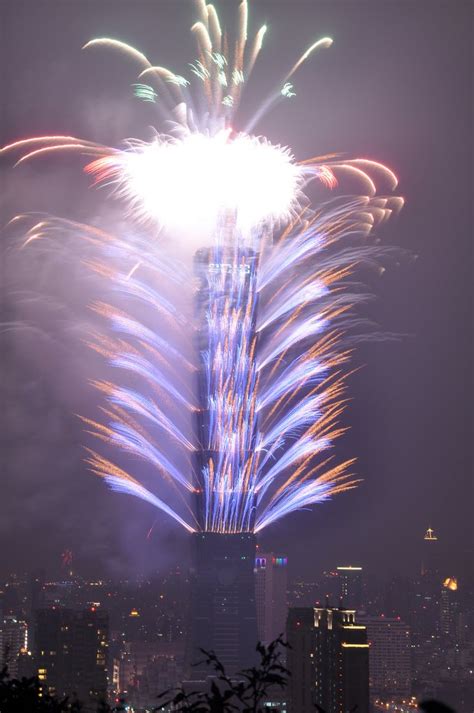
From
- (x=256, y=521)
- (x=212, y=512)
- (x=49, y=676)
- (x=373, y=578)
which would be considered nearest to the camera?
(x=256, y=521)

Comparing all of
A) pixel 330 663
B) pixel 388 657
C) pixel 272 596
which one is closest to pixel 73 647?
pixel 330 663

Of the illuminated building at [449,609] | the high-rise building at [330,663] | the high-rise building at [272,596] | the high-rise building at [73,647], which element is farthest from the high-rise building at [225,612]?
the illuminated building at [449,609]

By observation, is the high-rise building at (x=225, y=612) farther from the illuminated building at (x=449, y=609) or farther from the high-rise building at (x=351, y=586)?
the illuminated building at (x=449, y=609)

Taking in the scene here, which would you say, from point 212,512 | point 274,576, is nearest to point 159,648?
point 274,576

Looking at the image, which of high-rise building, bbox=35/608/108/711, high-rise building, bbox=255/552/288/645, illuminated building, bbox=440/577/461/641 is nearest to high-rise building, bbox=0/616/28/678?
high-rise building, bbox=35/608/108/711

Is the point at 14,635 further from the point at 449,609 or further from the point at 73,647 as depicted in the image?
the point at 449,609

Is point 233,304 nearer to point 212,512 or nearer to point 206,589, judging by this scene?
point 212,512

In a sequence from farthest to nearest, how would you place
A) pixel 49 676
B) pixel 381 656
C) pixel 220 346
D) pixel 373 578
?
1. pixel 373 578
2. pixel 381 656
3. pixel 49 676
4. pixel 220 346
